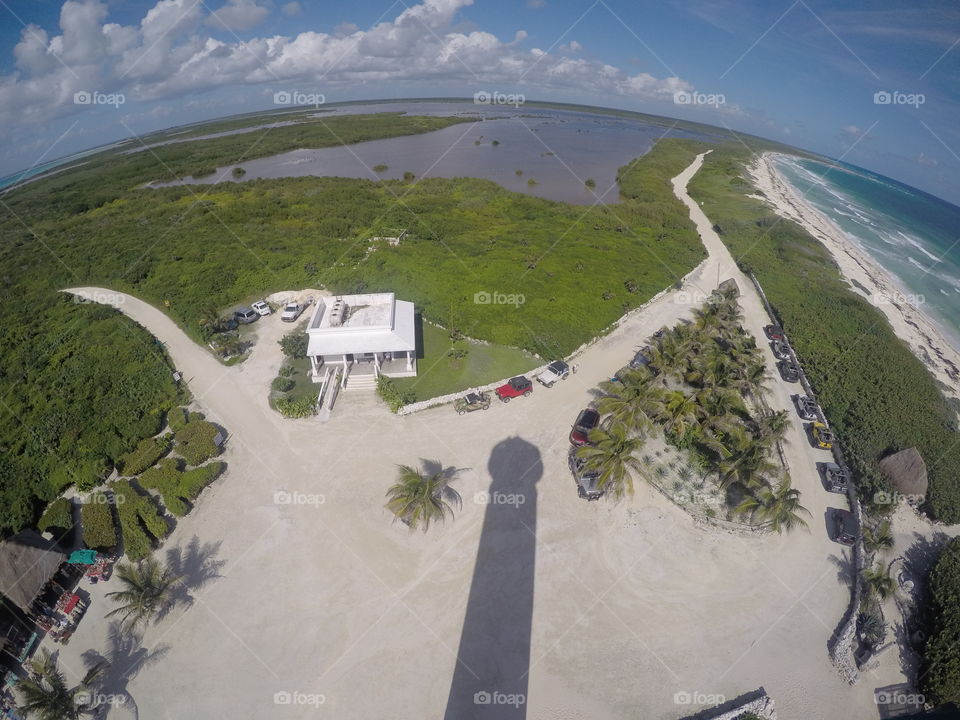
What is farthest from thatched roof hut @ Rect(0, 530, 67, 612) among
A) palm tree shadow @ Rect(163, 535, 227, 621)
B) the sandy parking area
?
palm tree shadow @ Rect(163, 535, 227, 621)

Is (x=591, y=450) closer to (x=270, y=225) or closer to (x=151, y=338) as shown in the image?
(x=151, y=338)

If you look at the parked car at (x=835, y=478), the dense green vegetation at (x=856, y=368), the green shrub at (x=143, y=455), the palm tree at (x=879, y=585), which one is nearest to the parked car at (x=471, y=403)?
the green shrub at (x=143, y=455)

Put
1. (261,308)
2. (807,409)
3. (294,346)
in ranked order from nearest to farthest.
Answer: (807,409)
(294,346)
(261,308)

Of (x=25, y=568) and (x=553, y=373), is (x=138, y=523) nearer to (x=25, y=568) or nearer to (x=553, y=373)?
(x=25, y=568)

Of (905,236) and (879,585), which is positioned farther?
(905,236)

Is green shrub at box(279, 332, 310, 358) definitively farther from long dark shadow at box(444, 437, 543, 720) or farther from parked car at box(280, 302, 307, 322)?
long dark shadow at box(444, 437, 543, 720)

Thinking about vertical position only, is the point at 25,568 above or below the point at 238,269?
below

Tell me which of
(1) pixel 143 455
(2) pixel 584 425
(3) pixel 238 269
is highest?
(3) pixel 238 269

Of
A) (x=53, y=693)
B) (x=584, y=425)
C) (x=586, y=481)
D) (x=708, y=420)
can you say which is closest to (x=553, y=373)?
(x=584, y=425)
